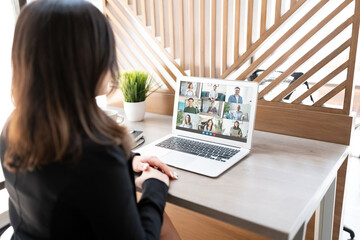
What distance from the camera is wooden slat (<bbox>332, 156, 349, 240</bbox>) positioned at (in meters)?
1.30

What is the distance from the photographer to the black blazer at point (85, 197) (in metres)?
0.61

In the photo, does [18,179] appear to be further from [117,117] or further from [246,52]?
[246,52]

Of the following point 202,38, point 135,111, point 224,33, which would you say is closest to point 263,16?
point 224,33

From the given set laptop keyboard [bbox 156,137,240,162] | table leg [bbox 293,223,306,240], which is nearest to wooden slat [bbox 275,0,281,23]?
laptop keyboard [bbox 156,137,240,162]

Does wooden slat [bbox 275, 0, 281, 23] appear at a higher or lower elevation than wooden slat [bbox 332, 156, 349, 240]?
higher

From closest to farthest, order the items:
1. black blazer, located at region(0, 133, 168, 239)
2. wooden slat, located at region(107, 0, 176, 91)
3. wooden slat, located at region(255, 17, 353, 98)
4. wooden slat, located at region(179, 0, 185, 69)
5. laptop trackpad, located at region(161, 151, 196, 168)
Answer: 1. black blazer, located at region(0, 133, 168, 239)
2. laptop trackpad, located at region(161, 151, 196, 168)
3. wooden slat, located at region(255, 17, 353, 98)
4. wooden slat, located at region(179, 0, 185, 69)
5. wooden slat, located at region(107, 0, 176, 91)

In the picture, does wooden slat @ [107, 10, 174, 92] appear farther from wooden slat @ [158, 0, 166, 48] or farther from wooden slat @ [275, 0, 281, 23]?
wooden slat @ [275, 0, 281, 23]

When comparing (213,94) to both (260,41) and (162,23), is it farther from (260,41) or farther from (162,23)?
(162,23)

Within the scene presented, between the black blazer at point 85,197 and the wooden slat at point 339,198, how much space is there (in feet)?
3.17

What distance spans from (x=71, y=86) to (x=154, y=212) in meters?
0.37

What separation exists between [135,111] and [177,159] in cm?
56

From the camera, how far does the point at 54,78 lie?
2.03 feet

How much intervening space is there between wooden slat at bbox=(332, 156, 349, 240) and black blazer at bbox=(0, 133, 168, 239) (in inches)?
38.0

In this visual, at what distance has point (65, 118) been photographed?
629mm
